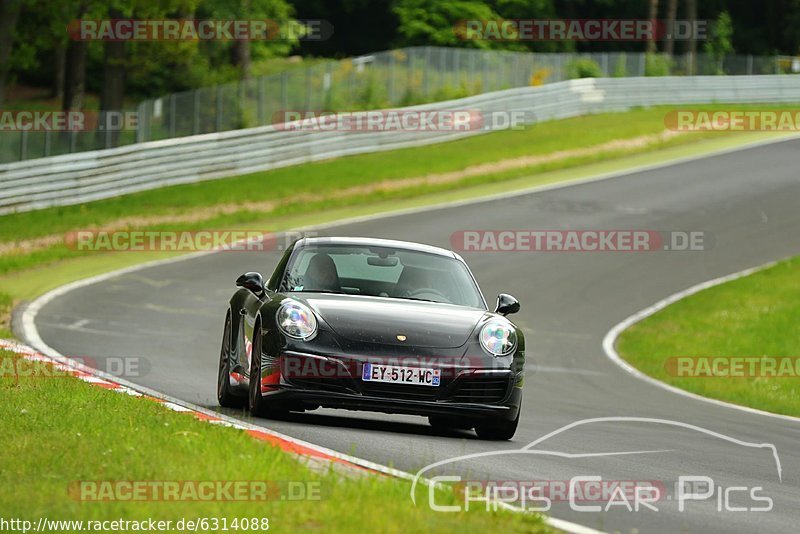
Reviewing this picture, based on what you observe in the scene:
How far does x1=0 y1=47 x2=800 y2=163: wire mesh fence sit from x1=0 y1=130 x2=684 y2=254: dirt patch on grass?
3.11 m

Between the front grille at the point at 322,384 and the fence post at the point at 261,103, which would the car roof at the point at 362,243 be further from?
the fence post at the point at 261,103

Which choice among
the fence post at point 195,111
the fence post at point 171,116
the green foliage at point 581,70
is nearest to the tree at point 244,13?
the fence post at point 195,111

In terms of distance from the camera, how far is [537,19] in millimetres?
75750

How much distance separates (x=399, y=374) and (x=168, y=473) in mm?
3153

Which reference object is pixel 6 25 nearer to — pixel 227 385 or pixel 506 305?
pixel 227 385

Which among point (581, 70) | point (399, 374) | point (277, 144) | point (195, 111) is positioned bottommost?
point (277, 144)

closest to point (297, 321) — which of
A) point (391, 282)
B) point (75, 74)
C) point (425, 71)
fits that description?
point (391, 282)

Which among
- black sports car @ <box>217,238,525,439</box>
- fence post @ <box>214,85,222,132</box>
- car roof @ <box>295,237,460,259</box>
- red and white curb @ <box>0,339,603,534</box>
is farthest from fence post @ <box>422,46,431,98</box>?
black sports car @ <box>217,238,525,439</box>

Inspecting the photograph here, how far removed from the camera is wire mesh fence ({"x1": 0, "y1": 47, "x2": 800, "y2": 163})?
31.9 m

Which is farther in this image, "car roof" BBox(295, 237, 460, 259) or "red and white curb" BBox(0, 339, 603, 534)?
"car roof" BBox(295, 237, 460, 259)

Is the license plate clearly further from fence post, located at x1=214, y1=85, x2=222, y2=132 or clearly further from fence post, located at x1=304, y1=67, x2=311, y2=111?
fence post, located at x1=304, y1=67, x2=311, y2=111

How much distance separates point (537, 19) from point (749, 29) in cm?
1206

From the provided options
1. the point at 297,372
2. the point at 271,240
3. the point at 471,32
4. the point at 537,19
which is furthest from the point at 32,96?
the point at 297,372

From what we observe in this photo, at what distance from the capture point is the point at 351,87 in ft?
137
